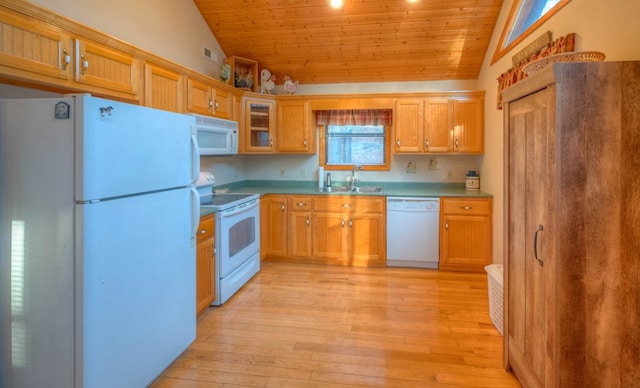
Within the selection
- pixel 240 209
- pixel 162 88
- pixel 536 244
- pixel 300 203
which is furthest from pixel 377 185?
pixel 536 244

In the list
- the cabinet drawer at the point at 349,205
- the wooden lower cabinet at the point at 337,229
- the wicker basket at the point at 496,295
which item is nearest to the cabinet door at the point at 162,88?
the wooden lower cabinet at the point at 337,229

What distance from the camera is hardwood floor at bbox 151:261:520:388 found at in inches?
87.1

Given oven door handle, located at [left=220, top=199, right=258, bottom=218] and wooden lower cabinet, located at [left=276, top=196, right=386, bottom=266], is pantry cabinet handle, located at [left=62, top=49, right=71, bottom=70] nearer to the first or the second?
oven door handle, located at [left=220, top=199, right=258, bottom=218]

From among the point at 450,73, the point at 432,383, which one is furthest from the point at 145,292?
the point at 450,73

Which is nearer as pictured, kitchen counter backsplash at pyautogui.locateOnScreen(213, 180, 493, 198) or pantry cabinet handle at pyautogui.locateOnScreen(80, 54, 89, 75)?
pantry cabinet handle at pyautogui.locateOnScreen(80, 54, 89, 75)

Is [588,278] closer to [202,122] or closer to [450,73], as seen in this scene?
[202,122]

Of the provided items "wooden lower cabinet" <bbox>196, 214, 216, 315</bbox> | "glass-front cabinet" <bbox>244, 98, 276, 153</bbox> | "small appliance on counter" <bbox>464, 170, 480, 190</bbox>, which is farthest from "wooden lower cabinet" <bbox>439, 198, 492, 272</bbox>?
"wooden lower cabinet" <bbox>196, 214, 216, 315</bbox>

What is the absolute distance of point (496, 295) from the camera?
2836mm

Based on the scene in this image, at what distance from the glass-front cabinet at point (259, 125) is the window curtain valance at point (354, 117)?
0.64 m

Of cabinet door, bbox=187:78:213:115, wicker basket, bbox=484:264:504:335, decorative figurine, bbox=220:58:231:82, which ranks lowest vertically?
wicker basket, bbox=484:264:504:335

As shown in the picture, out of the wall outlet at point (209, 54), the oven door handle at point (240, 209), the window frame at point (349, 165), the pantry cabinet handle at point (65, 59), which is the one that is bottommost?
the oven door handle at point (240, 209)

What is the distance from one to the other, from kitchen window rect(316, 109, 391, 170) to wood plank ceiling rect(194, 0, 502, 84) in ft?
1.54

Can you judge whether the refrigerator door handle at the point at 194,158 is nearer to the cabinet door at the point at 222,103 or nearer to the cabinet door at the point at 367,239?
the cabinet door at the point at 222,103

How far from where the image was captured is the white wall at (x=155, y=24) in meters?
2.62
